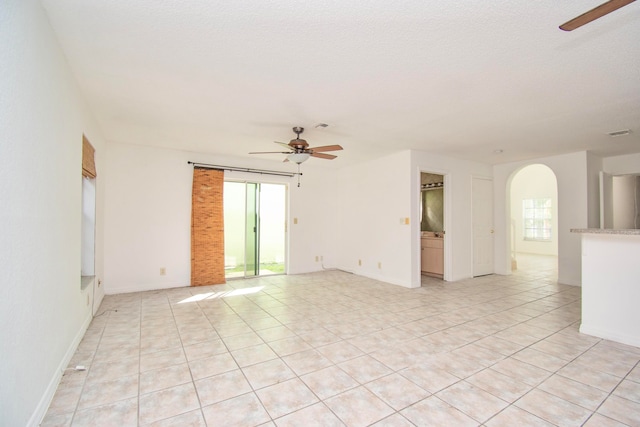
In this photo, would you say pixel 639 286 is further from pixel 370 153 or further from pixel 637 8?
pixel 370 153

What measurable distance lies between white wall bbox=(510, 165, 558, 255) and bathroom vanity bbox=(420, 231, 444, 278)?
5140 millimetres

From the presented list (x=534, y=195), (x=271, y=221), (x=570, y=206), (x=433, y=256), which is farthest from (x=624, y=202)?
(x=271, y=221)

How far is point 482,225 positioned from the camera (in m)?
6.26

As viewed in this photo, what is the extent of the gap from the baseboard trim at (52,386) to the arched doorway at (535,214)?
1053 cm

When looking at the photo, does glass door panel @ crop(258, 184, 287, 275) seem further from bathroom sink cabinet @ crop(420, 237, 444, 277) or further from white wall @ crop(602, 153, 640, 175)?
white wall @ crop(602, 153, 640, 175)

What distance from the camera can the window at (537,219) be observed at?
32.4 feet

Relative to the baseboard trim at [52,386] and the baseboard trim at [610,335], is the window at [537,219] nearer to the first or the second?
the baseboard trim at [610,335]

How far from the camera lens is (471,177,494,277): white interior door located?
20.1 feet

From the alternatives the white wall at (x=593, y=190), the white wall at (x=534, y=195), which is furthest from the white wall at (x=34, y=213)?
the white wall at (x=534, y=195)

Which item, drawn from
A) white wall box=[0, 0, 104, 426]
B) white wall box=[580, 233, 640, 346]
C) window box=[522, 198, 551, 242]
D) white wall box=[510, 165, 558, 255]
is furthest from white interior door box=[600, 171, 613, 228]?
white wall box=[0, 0, 104, 426]

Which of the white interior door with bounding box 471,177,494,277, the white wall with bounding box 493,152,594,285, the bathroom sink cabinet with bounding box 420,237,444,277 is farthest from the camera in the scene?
the white interior door with bounding box 471,177,494,277

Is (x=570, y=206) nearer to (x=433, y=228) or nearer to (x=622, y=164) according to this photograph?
(x=622, y=164)

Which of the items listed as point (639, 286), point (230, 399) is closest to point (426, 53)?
point (230, 399)

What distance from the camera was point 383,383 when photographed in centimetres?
213
